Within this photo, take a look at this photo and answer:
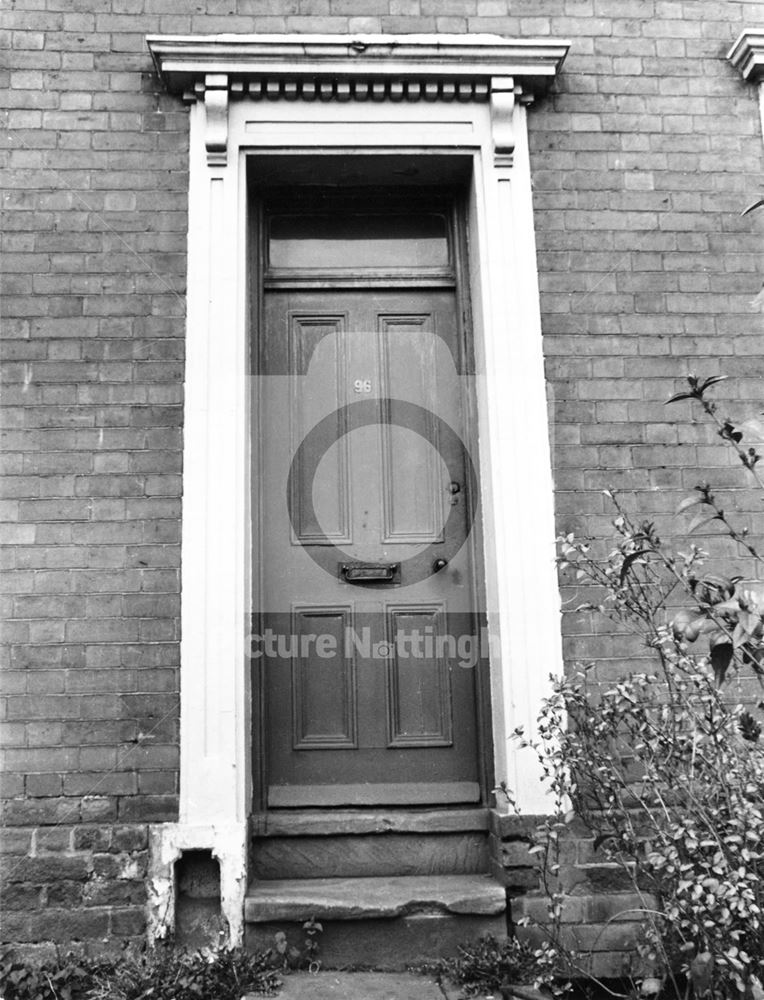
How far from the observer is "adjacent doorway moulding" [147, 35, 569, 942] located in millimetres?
3797

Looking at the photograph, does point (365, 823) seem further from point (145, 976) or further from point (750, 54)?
point (750, 54)

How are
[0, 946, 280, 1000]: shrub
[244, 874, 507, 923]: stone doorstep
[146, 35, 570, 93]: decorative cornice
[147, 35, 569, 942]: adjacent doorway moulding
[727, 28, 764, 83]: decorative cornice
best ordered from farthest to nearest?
[727, 28, 764, 83]: decorative cornice → [146, 35, 570, 93]: decorative cornice → [147, 35, 569, 942]: adjacent doorway moulding → [244, 874, 507, 923]: stone doorstep → [0, 946, 280, 1000]: shrub

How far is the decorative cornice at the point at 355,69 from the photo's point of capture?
4156 millimetres

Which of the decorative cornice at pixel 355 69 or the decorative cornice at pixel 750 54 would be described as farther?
the decorative cornice at pixel 750 54

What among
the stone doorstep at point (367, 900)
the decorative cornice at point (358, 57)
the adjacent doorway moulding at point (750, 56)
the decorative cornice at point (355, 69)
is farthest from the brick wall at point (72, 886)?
the adjacent doorway moulding at point (750, 56)

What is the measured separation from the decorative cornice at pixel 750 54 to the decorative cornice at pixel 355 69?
0.84m

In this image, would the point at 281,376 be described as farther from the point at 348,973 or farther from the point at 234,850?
the point at 348,973

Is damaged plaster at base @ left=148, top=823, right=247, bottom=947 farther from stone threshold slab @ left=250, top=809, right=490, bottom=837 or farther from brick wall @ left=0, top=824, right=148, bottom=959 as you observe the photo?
stone threshold slab @ left=250, top=809, right=490, bottom=837

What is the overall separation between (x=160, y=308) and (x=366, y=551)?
1397 millimetres

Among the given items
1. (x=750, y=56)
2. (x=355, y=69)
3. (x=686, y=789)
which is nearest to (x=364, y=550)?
(x=686, y=789)

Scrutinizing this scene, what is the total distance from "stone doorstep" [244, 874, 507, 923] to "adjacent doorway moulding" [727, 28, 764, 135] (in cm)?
366

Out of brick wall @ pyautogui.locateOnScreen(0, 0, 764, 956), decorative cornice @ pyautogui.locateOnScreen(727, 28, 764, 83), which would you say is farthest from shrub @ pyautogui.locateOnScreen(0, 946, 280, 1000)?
decorative cornice @ pyautogui.locateOnScreen(727, 28, 764, 83)

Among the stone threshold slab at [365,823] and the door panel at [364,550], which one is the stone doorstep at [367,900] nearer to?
the stone threshold slab at [365,823]

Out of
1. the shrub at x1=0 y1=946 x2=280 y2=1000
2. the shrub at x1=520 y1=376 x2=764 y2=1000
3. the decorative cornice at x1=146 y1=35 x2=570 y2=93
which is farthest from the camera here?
the decorative cornice at x1=146 y1=35 x2=570 y2=93
